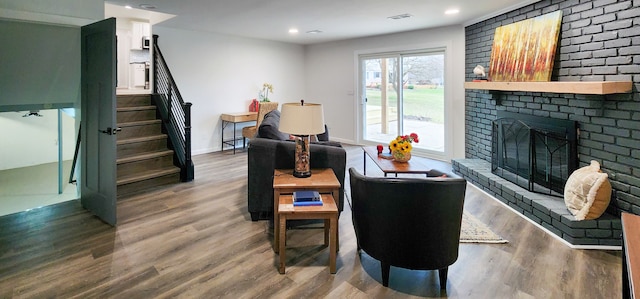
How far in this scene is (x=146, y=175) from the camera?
14.4 feet

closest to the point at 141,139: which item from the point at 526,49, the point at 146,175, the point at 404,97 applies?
the point at 146,175

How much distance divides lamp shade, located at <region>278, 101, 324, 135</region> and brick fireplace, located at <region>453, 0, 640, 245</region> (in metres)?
2.18

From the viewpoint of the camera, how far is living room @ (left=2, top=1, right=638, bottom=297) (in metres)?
2.32

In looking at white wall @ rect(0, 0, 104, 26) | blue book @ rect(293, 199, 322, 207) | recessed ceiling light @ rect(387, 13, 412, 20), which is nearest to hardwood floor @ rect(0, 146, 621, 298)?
blue book @ rect(293, 199, 322, 207)

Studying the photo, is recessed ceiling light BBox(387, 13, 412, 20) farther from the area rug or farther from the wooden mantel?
the area rug

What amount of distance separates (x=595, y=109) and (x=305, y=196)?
2.71m

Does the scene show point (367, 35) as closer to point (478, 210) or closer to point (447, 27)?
point (447, 27)

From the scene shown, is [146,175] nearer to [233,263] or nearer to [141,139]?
[141,139]

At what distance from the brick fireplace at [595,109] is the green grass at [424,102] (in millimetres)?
2090

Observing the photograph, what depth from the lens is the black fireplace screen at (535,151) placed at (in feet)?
11.1

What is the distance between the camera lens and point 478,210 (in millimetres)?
3627

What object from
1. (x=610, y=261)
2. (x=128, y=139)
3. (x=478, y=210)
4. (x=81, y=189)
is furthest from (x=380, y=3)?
(x=81, y=189)

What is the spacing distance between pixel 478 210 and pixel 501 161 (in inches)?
39.7

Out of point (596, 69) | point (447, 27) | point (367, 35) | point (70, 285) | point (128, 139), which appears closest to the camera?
point (70, 285)
